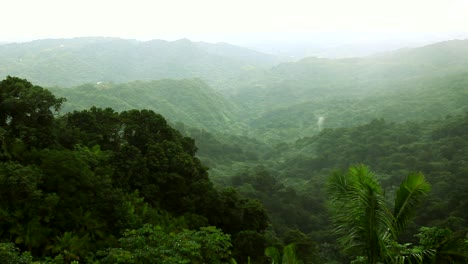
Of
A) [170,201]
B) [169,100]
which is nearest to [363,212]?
[170,201]

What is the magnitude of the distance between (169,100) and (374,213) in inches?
6400

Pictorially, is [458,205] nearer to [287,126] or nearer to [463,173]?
[463,173]

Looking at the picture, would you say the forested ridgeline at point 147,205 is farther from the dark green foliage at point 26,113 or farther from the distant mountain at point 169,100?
the distant mountain at point 169,100

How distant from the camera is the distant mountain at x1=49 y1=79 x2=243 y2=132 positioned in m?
132

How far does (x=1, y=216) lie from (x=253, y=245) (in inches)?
521

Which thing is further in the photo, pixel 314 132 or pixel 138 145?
pixel 314 132

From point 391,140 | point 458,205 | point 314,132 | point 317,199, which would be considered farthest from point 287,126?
point 458,205

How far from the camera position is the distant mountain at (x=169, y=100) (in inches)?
5217

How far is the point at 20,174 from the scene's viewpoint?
1365 cm

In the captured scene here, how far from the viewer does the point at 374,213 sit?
266 inches

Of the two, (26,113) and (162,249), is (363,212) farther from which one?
(26,113)

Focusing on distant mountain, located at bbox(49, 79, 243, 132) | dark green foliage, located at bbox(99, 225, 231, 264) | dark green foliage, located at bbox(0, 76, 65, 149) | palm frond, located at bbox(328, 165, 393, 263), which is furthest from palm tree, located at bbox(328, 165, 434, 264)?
distant mountain, located at bbox(49, 79, 243, 132)

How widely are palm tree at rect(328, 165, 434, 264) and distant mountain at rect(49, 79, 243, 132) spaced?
4863 inches

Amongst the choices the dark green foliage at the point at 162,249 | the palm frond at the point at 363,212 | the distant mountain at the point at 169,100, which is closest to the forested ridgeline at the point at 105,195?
the dark green foliage at the point at 162,249
